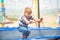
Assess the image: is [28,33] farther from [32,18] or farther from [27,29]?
[32,18]

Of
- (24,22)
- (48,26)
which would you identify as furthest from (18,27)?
(48,26)

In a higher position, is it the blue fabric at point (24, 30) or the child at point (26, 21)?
the child at point (26, 21)

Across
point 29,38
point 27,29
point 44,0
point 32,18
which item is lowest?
point 29,38

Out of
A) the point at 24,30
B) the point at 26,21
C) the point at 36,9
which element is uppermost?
the point at 36,9

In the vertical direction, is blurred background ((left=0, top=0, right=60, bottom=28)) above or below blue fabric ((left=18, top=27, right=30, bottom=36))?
above

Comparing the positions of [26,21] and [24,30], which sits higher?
[26,21]

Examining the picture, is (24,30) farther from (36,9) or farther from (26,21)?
(36,9)

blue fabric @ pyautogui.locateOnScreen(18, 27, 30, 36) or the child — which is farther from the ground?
the child

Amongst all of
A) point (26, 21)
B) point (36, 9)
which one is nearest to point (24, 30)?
point (26, 21)

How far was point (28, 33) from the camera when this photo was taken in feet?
5.94

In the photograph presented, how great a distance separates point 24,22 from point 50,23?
0.31 m

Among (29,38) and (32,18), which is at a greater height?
(32,18)

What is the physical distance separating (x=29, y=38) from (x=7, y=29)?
282 millimetres

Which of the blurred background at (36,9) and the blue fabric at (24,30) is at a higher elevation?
the blurred background at (36,9)
